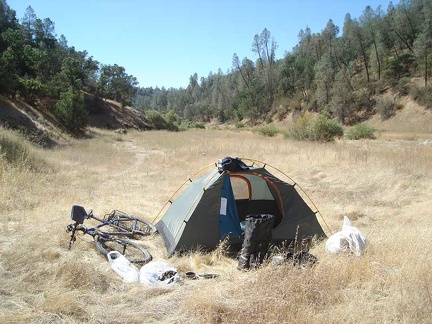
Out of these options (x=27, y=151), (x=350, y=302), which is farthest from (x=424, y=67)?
(x=350, y=302)

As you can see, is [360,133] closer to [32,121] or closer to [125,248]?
[32,121]

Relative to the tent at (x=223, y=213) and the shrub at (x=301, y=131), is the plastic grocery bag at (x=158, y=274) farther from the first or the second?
the shrub at (x=301, y=131)

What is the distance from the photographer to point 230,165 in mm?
6664

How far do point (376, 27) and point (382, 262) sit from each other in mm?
79310

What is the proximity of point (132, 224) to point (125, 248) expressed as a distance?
1.50 m

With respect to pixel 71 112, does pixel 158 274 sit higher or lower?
lower

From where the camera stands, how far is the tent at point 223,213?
6.25 meters

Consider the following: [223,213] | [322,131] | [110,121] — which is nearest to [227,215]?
[223,213]

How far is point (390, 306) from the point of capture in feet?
11.9

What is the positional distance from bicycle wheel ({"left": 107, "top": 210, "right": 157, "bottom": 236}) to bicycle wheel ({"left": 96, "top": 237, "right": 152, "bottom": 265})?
539 mm

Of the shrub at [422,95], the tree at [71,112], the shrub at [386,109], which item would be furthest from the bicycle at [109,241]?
the shrub at [386,109]

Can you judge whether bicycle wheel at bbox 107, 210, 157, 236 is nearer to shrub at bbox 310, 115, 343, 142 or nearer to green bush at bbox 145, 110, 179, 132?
shrub at bbox 310, 115, 343, 142

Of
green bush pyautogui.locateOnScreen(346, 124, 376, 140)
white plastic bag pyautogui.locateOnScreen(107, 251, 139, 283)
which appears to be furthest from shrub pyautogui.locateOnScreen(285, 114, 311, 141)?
white plastic bag pyautogui.locateOnScreen(107, 251, 139, 283)

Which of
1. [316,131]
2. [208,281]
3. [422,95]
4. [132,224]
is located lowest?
[208,281]
